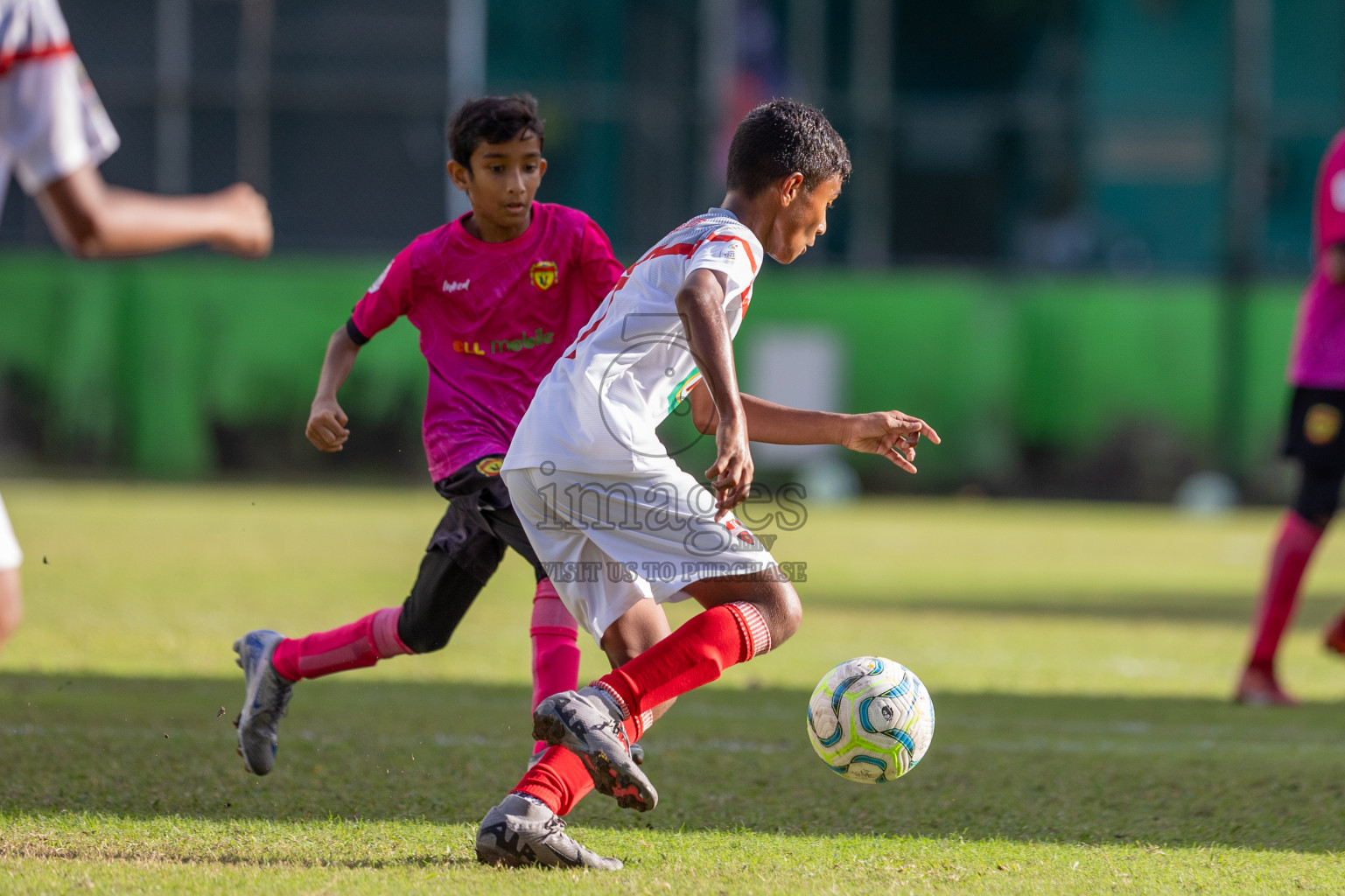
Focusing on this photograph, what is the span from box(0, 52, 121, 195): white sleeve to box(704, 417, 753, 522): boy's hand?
122cm

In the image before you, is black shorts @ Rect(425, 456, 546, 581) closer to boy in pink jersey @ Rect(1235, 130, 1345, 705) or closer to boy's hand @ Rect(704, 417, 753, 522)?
boy's hand @ Rect(704, 417, 753, 522)

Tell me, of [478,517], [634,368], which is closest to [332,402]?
[478,517]

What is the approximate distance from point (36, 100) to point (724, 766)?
8.40 ft

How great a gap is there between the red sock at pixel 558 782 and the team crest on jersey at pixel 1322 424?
366 cm

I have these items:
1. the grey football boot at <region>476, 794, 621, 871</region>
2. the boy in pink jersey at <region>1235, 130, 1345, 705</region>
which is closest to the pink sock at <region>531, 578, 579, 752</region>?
the grey football boot at <region>476, 794, 621, 871</region>

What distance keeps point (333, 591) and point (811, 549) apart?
403 centimetres

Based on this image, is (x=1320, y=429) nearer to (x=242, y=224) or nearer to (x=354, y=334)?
(x=354, y=334)

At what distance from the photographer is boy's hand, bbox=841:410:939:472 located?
3346mm

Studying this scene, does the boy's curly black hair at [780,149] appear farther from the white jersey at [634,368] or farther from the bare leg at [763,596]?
the bare leg at [763,596]

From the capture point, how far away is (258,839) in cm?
339

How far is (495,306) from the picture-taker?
4070 mm

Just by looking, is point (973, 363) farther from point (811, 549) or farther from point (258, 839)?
point (258, 839)

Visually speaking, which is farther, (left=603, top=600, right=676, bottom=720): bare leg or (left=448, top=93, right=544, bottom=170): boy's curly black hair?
(left=448, top=93, right=544, bottom=170): boy's curly black hair

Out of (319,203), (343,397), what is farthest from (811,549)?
(319,203)
